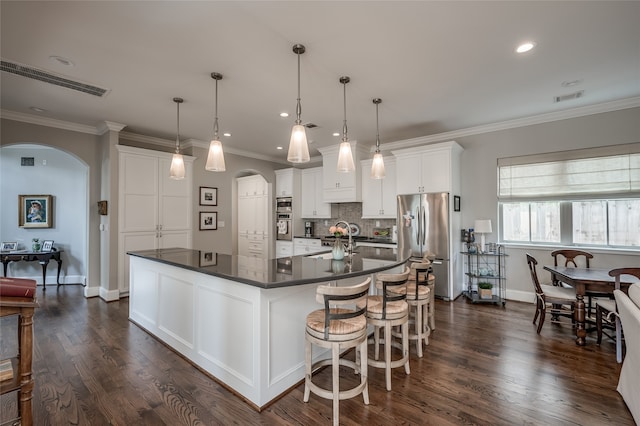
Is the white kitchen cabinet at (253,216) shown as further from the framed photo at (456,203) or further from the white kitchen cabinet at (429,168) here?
the framed photo at (456,203)

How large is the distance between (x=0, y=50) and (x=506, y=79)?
4.90 m

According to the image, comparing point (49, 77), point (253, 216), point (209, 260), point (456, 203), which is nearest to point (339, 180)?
point (456, 203)

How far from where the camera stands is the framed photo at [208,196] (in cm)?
577

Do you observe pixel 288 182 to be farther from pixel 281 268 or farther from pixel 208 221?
pixel 281 268

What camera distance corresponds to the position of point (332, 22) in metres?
2.20

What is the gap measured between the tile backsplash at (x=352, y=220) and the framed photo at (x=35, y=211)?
218 inches

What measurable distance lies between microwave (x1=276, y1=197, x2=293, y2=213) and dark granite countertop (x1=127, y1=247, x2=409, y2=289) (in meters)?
3.67

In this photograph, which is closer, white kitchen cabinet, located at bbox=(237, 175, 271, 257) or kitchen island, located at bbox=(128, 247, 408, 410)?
kitchen island, located at bbox=(128, 247, 408, 410)

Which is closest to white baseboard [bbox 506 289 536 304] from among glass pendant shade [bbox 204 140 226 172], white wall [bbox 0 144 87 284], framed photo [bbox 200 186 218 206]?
glass pendant shade [bbox 204 140 226 172]

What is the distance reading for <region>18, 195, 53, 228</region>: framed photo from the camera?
5.66m

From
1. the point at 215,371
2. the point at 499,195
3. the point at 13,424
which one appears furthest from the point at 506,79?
the point at 13,424

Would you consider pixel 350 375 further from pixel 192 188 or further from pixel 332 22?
pixel 192 188

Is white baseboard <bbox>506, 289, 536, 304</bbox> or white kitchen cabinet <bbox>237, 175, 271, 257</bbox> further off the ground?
white kitchen cabinet <bbox>237, 175, 271, 257</bbox>

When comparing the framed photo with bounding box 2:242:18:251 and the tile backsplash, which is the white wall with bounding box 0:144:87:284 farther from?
the tile backsplash
